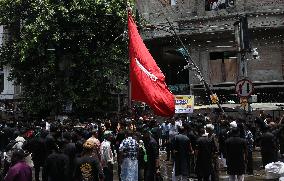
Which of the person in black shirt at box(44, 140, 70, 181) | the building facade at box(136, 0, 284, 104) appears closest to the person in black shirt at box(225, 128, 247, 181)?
the person in black shirt at box(44, 140, 70, 181)

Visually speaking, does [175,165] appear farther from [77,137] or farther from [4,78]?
[4,78]

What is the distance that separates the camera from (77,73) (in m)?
29.6

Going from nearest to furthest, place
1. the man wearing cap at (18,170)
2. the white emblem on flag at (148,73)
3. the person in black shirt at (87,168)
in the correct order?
the man wearing cap at (18,170)
the person in black shirt at (87,168)
the white emblem on flag at (148,73)

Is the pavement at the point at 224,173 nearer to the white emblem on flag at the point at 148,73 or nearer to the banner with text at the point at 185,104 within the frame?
the white emblem on flag at the point at 148,73

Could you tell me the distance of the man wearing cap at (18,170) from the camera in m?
7.70

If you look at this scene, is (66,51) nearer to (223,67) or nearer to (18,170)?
(223,67)

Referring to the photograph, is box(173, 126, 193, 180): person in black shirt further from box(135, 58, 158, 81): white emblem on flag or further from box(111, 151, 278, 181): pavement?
box(111, 151, 278, 181): pavement

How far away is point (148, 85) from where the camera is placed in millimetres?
11383

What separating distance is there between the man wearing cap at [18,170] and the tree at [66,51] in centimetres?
1936

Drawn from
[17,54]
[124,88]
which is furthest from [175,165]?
[124,88]

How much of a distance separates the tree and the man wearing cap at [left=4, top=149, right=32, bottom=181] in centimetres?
1936

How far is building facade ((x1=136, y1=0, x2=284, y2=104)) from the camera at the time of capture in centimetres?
3019

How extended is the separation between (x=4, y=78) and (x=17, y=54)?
14057 mm

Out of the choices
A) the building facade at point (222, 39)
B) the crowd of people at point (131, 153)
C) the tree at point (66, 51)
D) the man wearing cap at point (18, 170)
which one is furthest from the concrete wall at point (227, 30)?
the man wearing cap at point (18, 170)
